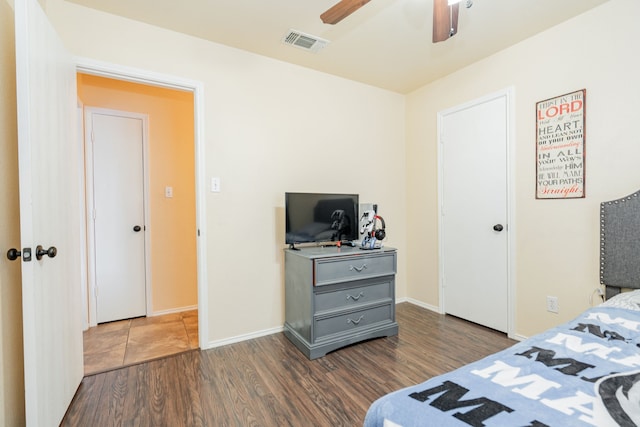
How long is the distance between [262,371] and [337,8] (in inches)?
91.1

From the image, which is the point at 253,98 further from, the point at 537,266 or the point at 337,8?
the point at 537,266

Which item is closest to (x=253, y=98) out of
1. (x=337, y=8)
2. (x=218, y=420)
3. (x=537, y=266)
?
(x=337, y=8)

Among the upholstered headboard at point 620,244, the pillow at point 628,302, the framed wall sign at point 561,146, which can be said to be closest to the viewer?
the pillow at point 628,302

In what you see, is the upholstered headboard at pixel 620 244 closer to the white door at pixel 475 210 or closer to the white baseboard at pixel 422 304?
the white door at pixel 475 210

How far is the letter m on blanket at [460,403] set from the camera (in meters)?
0.79

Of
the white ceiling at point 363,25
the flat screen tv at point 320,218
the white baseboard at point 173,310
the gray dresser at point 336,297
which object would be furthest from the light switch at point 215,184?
the white baseboard at point 173,310

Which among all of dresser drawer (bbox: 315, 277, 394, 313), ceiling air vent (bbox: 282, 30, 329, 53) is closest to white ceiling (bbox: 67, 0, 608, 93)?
ceiling air vent (bbox: 282, 30, 329, 53)

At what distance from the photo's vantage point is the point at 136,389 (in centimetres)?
194

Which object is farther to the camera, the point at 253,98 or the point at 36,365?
the point at 253,98

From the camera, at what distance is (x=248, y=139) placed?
271cm

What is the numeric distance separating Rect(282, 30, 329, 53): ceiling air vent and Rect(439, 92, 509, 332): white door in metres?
1.55

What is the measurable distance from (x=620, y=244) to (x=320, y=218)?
85.0 inches

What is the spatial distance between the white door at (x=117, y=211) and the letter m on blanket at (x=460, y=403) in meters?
3.26

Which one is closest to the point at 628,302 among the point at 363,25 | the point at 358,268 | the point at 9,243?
the point at 358,268
